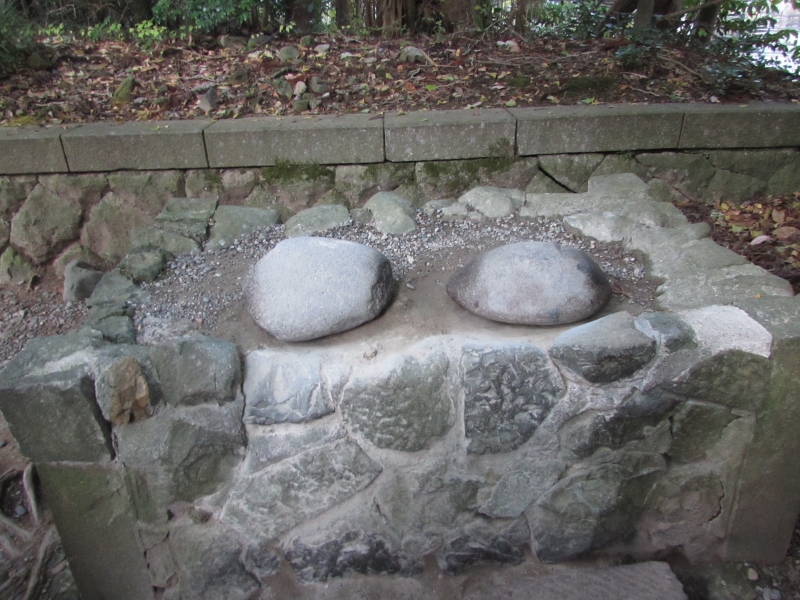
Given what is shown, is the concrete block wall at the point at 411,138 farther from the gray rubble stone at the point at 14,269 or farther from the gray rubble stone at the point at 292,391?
the gray rubble stone at the point at 292,391

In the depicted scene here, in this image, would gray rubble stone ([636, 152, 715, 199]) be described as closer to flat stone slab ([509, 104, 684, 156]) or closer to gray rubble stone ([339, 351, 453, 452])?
flat stone slab ([509, 104, 684, 156])

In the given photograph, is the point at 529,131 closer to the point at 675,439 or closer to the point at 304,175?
the point at 304,175

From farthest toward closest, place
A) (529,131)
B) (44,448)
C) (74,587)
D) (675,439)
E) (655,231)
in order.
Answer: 1. (529,131)
2. (655,231)
3. (74,587)
4. (675,439)
5. (44,448)

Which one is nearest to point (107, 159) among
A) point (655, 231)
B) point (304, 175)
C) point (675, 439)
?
point (304, 175)

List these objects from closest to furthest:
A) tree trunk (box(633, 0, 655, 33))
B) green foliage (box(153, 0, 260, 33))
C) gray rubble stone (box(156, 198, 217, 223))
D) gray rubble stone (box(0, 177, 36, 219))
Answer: gray rubble stone (box(156, 198, 217, 223)) → gray rubble stone (box(0, 177, 36, 219)) → green foliage (box(153, 0, 260, 33)) → tree trunk (box(633, 0, 655, 33))

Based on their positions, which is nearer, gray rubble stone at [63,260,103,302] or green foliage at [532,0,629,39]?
gray rubble stone at [63,260,103,302]

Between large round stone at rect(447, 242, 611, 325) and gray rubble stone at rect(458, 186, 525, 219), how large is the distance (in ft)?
2.39

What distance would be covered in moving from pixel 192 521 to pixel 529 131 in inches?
88.9

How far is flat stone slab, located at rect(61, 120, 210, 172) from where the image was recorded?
283 cm

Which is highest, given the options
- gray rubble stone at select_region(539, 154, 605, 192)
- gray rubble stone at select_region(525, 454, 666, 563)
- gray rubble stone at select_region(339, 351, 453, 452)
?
gray rubble stone at select_region(539, 154, 605, 192)

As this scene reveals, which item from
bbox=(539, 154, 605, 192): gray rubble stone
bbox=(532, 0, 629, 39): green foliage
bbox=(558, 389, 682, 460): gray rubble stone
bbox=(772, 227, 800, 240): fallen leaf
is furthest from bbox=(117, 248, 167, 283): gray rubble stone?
bbox=(532, 0, 629, 39): green foliage

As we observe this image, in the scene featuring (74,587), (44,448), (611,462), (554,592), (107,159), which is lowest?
(74,587)

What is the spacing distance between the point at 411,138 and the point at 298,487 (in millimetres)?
1782

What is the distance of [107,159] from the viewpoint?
2887mm
